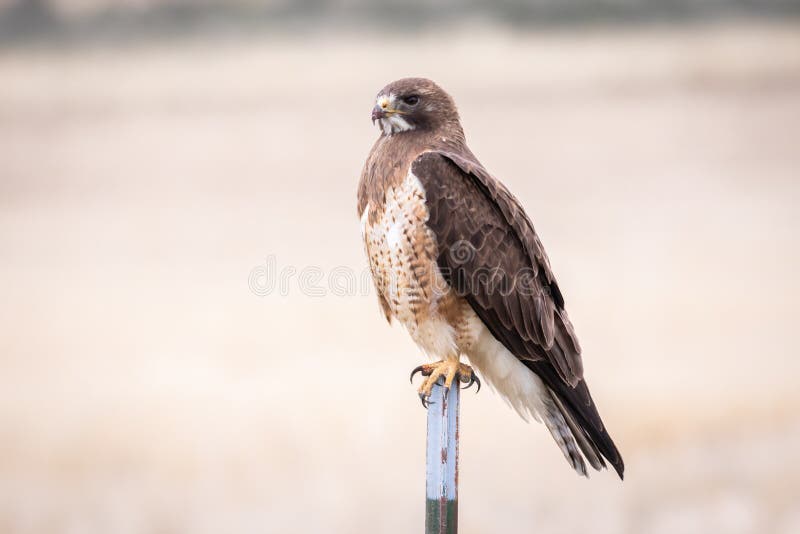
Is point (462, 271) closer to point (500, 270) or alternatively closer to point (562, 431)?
point (500, 270)

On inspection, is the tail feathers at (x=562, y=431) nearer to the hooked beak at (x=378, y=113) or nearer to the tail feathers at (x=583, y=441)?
the tail feathers at (x=583, y=441)

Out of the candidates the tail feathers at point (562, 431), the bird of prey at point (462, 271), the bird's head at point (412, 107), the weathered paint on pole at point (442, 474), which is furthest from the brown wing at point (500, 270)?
the weathered paint on pole at point (442, 474)

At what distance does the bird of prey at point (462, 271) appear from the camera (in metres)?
3.81

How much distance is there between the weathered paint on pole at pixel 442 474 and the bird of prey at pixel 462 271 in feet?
0.94

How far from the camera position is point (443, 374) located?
394 centimetres

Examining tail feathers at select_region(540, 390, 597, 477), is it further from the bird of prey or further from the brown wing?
the brown wing

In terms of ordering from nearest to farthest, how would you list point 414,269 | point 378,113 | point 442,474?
point 442,474, point 414,269, point 378,113

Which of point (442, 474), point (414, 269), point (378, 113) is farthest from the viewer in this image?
point (378, 113)

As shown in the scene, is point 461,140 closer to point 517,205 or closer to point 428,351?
point 517,205

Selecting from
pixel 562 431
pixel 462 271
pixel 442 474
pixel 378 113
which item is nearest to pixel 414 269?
pixel 462 271

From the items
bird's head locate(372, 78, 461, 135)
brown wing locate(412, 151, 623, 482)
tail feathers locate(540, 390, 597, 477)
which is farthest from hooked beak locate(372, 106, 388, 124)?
tail feathers locate(540, 390, 597, 477)

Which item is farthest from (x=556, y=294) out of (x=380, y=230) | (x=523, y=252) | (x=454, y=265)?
(x=380, y=230)

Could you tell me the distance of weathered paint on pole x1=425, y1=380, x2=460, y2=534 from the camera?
3512 mm

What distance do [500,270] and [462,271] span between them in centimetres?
18
